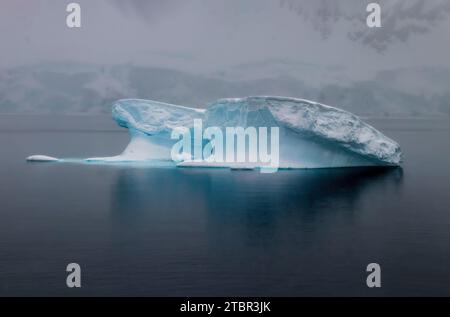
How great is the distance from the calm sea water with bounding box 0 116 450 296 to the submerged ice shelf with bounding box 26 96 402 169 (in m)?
0.51

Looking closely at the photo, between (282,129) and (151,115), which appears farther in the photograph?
(151,115)

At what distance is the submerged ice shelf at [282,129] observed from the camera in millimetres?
16891

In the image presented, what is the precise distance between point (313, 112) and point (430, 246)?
23.8 ft

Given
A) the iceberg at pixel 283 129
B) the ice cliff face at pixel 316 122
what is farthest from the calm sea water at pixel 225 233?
the ice cliff face at pixel 316 122

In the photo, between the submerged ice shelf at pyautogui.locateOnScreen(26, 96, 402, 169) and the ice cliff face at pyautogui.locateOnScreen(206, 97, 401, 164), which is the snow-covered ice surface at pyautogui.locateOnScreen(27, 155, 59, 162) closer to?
the submerged ice shelf at pyautogui.locateOnScreen(26, 96, 402, 169)

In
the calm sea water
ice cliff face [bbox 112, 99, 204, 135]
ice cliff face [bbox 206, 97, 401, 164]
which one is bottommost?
the calm sea water

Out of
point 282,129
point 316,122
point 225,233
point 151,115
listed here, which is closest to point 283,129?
point 282,129

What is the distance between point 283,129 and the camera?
17.3 meters

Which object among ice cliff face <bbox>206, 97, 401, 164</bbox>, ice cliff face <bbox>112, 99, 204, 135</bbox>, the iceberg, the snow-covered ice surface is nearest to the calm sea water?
the iceberg

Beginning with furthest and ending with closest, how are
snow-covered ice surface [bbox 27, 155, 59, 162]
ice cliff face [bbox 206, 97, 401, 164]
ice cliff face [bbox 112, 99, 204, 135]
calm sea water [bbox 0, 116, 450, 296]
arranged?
snow-covered ice surface [bbox 27, 155, 59, 162], ice cliff face [bbox 112, 99, 204, 135], ice cliff face [bbox 206, 97, 401, 164], calm sea water [bbox 0, 116, 450, 296]

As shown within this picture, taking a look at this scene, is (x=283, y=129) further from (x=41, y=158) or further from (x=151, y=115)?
(x=41, y=158)

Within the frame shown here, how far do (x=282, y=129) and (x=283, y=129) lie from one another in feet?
0.09

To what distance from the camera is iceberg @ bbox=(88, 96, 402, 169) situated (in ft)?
55.4
